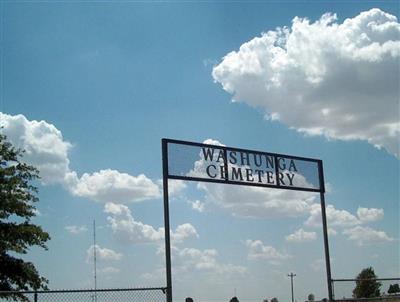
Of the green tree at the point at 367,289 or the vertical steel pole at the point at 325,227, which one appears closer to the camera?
the vertical steel pole at the point at 325,227

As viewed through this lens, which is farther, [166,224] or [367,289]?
[367,289]

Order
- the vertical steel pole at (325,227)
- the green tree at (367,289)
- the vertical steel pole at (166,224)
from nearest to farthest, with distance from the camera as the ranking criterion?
the vertical steel pole at (166,224) < the vertical steel pole at (325,227) < the green tree at (367,289)

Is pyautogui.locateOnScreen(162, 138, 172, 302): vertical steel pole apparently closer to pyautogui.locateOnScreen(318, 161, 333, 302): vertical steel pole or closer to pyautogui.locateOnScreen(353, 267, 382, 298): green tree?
pyautogui.locateOnScreen(318, 161, 333, 302): vertical steel pole

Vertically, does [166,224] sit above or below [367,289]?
above

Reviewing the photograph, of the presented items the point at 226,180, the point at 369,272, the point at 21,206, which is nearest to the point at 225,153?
the point at 226,180

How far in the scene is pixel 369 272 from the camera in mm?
56312

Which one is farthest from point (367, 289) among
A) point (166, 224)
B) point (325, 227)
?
point (166, 224)

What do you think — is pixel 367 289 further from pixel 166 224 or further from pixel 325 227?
pixel 166 224

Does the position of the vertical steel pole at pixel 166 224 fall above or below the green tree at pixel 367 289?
above

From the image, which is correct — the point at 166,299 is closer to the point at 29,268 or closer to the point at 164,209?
the point at 164,209

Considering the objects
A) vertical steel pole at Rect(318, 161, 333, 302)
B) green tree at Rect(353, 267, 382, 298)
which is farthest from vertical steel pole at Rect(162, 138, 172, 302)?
green tree at Rect(353, 267, 382, 298)

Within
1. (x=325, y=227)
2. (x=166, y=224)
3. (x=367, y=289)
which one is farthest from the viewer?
(x=367, y=289)

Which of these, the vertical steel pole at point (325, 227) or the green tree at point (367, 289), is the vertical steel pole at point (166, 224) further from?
the green tree at point (367, 289)

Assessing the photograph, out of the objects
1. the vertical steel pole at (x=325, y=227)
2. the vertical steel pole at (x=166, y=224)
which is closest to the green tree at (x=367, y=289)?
the vertical steel pole at (x=325, y=227)
